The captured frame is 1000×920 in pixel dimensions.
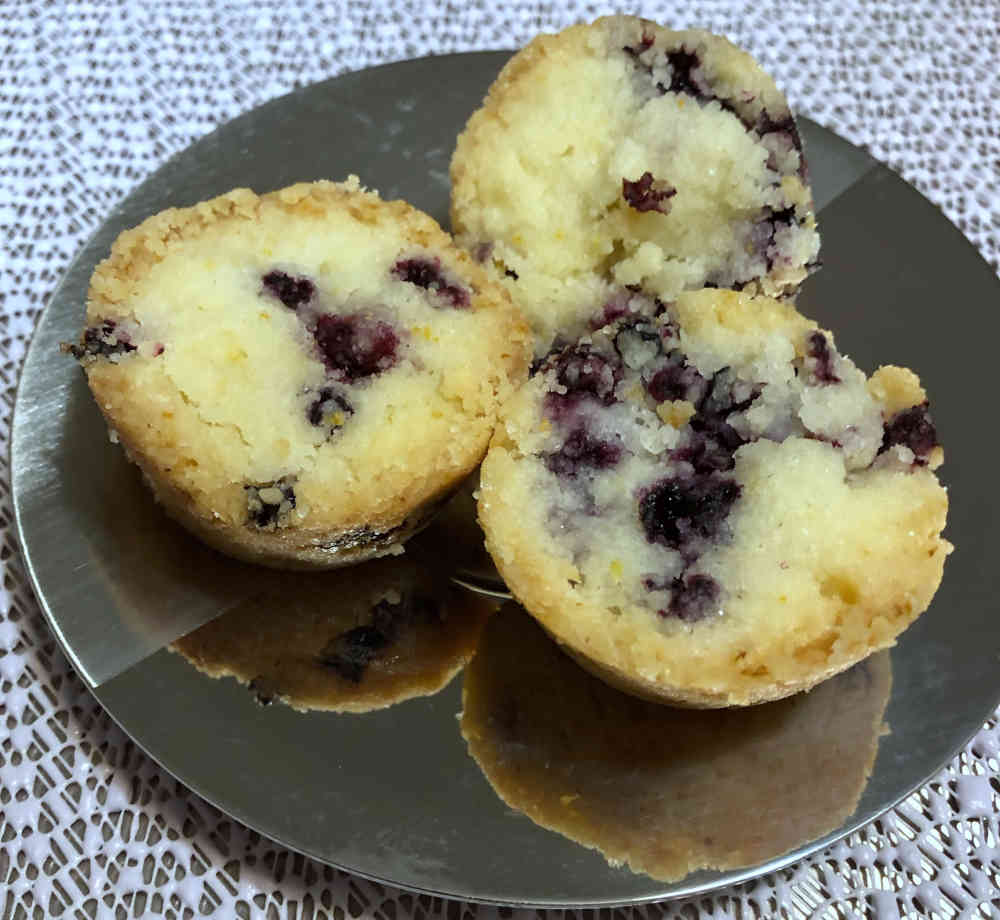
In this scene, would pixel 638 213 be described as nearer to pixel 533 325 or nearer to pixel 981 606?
pixel 533 325

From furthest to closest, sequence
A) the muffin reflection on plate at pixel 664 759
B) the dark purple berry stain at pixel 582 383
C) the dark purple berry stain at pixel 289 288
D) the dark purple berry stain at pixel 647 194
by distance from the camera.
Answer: the dark purple berry stain at pixel 647 194 → the dark purple berry stain at pixel 289 288 → the dark purple berry stain at pixel 582 383 → the muffin reflection on plate at pixel 664 759

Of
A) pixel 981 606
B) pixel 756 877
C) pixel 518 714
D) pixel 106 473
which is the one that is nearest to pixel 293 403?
pixel 106 473

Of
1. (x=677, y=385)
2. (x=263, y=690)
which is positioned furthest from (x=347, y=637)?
(x=677, y=385)

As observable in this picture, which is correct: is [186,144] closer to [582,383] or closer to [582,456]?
[582,383]

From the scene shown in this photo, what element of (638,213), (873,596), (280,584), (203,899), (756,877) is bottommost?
(203,899)

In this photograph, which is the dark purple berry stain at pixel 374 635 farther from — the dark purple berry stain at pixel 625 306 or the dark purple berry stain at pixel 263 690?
the dark purple berry stain at pixel 625 306

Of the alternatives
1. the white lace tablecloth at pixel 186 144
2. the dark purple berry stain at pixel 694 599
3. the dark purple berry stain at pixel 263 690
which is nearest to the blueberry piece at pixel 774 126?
the white lace tablecloth at pixel 186 144
